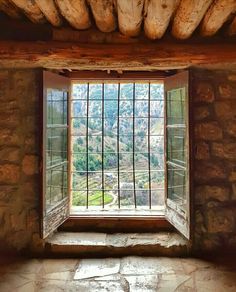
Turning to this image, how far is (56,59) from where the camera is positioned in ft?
8.11

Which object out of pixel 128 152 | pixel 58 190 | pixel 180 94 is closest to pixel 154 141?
pixel 128 152

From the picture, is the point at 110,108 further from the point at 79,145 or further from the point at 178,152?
the point at 178,152

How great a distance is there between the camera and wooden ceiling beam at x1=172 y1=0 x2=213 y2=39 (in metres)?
1.90

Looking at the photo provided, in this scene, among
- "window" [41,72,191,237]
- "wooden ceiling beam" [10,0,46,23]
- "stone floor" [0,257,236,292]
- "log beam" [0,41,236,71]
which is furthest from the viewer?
"window" [41,72,191,237]

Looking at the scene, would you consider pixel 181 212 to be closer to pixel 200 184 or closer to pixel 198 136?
pixel 200 184

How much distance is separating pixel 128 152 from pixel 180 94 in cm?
98

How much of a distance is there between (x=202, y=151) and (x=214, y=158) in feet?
0.45

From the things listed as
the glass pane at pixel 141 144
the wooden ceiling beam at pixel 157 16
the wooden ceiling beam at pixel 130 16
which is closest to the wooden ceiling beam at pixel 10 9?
the wooden ceiling beam at pixel 130 16

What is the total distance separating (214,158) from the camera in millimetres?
2816

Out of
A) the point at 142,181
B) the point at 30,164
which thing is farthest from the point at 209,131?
the point at 30,164

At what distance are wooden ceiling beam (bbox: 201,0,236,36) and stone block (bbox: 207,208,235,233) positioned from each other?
1.63 m

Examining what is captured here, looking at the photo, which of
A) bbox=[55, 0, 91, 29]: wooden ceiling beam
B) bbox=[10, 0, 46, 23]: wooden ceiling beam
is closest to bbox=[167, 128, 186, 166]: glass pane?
bbox=[55, 0, 91, 29]: wooden ceiling beam

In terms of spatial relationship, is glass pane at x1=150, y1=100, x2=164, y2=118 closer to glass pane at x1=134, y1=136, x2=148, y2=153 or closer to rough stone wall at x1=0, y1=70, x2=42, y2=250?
glass pane at x1=134, y1=136, x2=148, y2=153

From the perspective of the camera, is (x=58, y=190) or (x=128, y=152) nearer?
(x=58, y=190)
